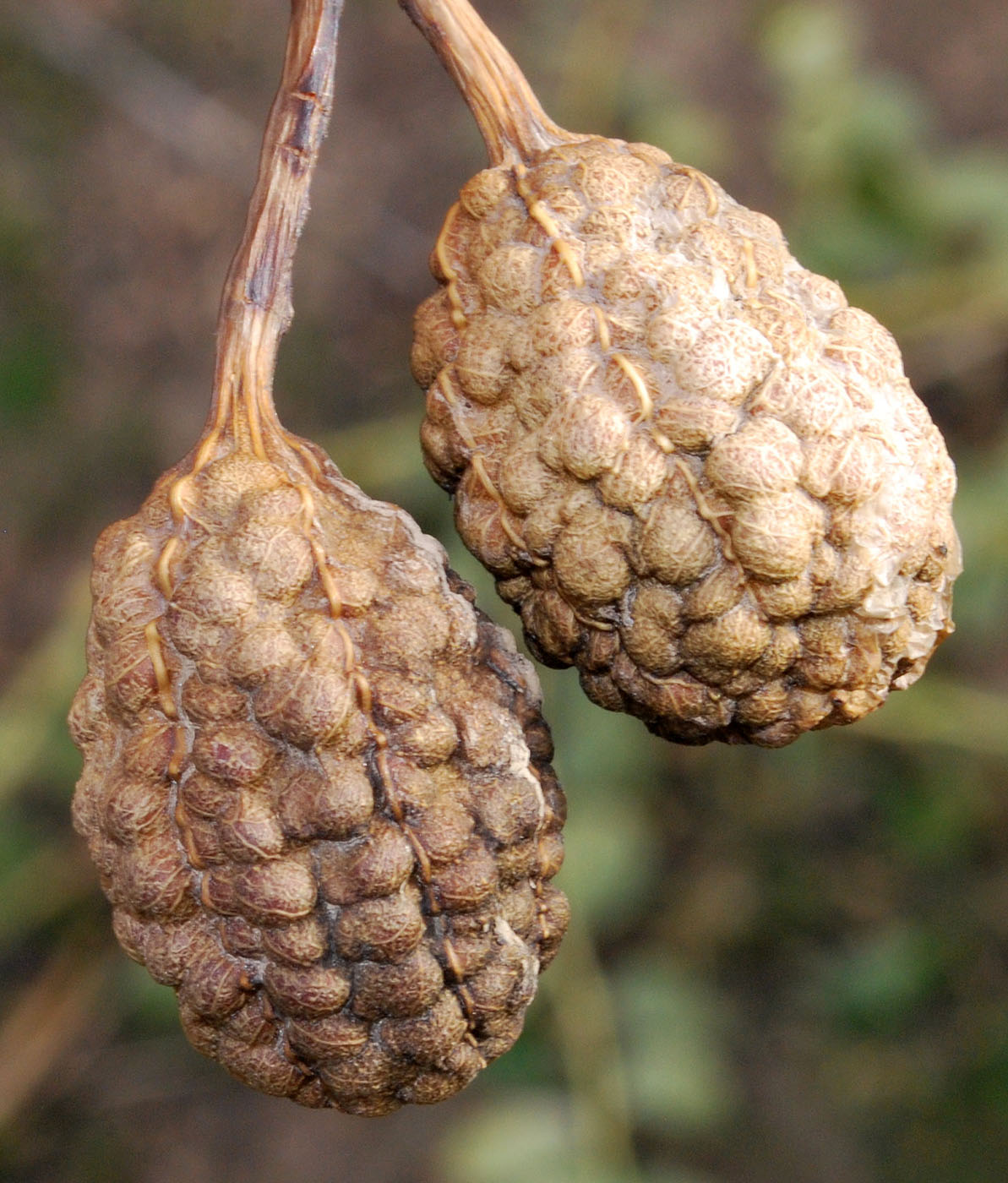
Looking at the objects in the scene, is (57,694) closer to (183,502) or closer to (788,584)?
(183,502)

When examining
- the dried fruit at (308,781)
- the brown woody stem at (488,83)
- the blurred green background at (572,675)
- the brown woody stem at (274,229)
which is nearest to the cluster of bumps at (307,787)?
the dried fruit at (308,781)

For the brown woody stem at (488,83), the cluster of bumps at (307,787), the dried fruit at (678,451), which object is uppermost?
the brown woody stem at (488,83)

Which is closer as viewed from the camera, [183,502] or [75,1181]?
[183,502]

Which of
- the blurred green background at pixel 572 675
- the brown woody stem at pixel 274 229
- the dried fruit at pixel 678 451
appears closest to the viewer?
the dried fruit at pixel 678 451

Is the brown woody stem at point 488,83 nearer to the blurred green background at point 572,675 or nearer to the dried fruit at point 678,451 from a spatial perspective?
the dried fruit at point 678,451

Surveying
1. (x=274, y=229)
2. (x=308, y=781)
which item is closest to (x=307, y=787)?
(x=308, y=781)

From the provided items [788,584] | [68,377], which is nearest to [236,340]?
[788,584]

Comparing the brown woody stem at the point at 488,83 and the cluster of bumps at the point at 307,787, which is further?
the brown woody stem at the point at 488,83
